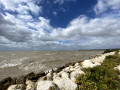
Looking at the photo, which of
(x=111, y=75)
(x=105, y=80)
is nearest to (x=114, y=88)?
(x=105, y=80)

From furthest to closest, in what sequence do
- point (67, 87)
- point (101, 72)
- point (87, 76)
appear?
Result: point (101, 72), point (87, 76), point (67, 87)

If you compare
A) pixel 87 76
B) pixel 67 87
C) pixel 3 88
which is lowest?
pixel 3 88

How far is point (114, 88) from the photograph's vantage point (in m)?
4.89

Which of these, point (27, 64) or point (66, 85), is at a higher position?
point (66, 85)

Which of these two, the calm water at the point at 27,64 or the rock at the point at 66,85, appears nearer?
the rock at the point at 66,85

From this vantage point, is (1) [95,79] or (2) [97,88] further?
(1) [95,79]

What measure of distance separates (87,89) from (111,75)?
284 centimetres

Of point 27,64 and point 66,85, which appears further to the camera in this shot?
point 27,64

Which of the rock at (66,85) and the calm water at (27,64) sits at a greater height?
the rock at (66,85)

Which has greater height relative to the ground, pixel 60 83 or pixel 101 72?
pixel 101 72

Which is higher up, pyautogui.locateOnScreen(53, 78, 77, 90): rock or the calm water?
pyautogui.locateOnScreen(53, 78, 77, 90): rock

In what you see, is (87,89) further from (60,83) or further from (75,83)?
(60,83)

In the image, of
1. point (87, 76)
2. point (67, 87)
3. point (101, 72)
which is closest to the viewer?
point (67, 87)

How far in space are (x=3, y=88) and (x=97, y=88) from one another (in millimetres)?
7191
